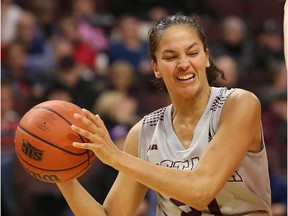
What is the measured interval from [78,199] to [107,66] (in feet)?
16.6

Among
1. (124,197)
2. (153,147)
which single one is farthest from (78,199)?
(153,147)

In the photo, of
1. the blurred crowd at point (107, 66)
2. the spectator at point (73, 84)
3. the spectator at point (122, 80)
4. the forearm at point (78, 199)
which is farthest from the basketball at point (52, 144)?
the spectator at point (122, 80)

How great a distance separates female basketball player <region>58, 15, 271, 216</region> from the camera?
114 inches

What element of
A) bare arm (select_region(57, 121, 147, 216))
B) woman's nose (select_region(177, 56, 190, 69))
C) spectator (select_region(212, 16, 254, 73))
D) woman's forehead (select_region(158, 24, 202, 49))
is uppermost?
woman's forehead (select_region(158, 24, 202, 49))

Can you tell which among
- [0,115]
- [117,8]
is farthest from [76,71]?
[117,8]

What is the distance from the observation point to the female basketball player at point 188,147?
9.50 feet

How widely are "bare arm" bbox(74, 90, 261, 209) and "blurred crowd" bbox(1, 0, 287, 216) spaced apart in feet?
8.80

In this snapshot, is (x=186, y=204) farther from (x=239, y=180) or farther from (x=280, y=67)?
(x=280, y=67)

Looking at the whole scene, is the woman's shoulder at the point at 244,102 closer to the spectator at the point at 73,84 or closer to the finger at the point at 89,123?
the finger at the point at 89,123

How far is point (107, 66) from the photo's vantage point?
8375mm

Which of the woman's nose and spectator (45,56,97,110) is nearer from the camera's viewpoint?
the woman's nose

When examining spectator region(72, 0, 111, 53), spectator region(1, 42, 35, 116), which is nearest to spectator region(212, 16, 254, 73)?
spectator region(72, 0, 111, 53)

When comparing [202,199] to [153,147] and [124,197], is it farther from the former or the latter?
[124,197]

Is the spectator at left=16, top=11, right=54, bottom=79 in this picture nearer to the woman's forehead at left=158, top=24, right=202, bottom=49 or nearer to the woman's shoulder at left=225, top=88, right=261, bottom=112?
the woman's forehead at left=158, top=24, right=202, bottom=49
